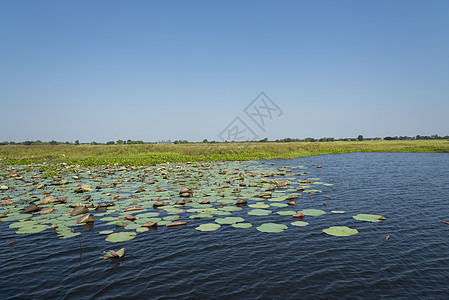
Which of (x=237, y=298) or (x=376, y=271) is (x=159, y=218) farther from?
(x=376, y=271)

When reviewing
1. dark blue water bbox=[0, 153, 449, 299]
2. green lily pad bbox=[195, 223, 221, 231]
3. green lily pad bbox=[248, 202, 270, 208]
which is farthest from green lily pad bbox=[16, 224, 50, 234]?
green lily pad bbox=[248, 202, 270, 208]

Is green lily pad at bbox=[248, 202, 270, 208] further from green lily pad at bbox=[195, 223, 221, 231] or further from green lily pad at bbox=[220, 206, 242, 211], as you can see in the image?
green lily pad at bbox=[195, 223, 221, 231]

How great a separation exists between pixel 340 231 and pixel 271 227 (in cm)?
222

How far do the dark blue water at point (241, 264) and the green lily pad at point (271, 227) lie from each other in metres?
0.23

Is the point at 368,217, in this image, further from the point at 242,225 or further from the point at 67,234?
the point at 67,234

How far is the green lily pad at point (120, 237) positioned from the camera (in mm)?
7723

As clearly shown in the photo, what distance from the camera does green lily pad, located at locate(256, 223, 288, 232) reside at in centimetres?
845

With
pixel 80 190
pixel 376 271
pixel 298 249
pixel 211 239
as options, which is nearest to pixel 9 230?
pixel 80 190

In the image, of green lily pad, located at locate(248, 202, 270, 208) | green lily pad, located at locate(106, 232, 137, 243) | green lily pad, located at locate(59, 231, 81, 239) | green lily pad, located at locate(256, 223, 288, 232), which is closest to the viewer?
green lily pad, located at locate(106, 232, 137, 243)

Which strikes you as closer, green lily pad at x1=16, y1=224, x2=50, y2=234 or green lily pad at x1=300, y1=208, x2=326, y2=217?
green lily pad at x1=16, y1=224, x2=50, y2=234

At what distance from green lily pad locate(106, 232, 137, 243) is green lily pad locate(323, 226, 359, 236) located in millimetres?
6307

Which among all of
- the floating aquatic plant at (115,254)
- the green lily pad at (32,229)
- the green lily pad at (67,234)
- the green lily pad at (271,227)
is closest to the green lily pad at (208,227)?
the green lily pad at (271,227)

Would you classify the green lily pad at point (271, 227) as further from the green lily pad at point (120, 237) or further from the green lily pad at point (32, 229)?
the green lily pad at point (32, 229)

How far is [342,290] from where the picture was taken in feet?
17.0
